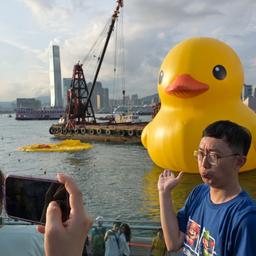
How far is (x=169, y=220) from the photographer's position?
254 cm

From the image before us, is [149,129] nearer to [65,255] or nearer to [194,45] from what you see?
[194,45]

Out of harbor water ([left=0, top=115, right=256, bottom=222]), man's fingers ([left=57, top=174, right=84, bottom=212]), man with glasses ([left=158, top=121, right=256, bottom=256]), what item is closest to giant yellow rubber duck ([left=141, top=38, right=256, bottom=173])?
harbor water ([left=0, top=115, right=256, bottom=222])

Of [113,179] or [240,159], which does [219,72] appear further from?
[240,159]

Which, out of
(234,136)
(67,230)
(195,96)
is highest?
(195,96)

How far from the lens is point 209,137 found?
2.30 meters

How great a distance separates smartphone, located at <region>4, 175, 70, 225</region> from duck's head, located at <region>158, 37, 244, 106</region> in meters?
9.62

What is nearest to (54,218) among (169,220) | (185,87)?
(169,220)

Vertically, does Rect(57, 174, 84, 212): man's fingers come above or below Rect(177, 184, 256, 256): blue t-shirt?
above

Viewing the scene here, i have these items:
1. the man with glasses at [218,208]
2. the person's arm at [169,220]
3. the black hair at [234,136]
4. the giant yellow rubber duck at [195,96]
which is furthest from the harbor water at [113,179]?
the black hair at [234,136]

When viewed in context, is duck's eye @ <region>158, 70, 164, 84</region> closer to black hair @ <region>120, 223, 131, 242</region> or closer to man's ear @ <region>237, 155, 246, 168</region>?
black hair @ <region>120, 223, 131, 242</region>

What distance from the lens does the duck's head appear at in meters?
11.1

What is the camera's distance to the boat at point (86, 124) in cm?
3456

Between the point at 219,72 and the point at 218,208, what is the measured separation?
985cm

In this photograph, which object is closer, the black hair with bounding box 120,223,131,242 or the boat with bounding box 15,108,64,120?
the black hair with bounding box 120,223,131,242
